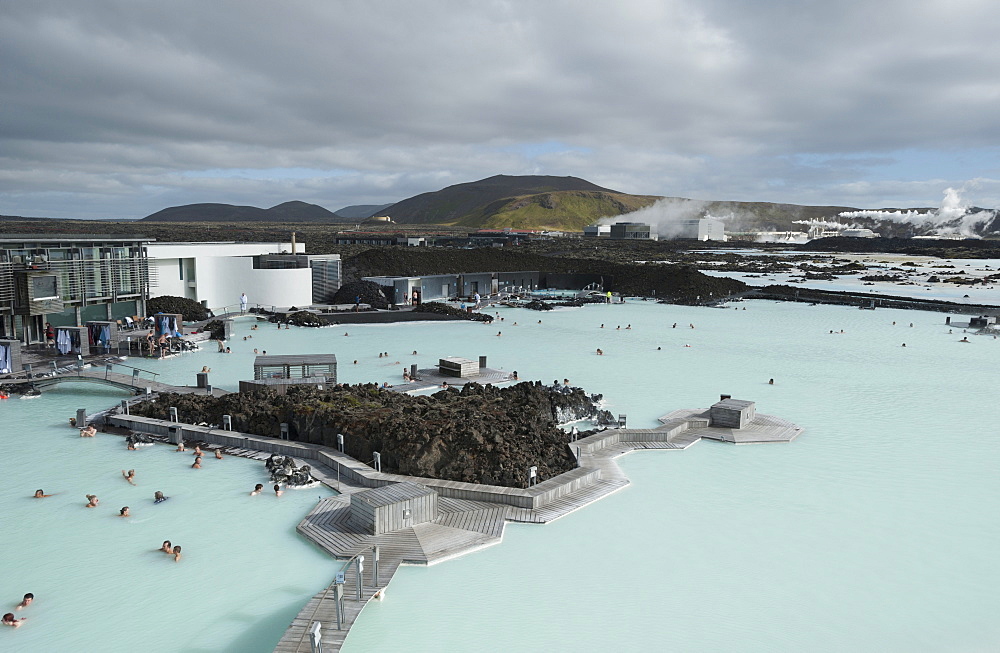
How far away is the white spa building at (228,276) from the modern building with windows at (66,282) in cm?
523

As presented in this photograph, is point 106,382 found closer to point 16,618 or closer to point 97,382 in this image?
point 97,382

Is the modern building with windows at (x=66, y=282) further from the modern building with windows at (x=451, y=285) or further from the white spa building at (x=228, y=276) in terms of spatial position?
the modern building with windows at (x=451, y=285)

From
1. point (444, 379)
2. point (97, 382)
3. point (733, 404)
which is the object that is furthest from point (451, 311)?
point (733, 404)

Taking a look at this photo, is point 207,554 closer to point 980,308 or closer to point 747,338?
point 747,338

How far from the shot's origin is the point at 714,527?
1203cm

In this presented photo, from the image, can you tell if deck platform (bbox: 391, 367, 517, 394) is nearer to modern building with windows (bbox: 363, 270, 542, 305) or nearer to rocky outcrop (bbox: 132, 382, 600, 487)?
rocky outcrop (bbox: 132, 382, 600, 487)

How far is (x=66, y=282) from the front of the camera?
26516 mm

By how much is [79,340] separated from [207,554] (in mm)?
17462

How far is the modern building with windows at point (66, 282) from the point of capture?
80.3ft

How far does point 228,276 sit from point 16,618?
32329 mm

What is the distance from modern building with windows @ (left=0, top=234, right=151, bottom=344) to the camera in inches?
963

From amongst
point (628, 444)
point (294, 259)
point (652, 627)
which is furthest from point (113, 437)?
point (294, 259)

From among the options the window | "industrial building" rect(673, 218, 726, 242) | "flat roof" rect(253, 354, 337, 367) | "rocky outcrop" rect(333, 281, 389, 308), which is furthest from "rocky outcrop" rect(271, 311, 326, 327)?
"industrial building" rect(673, 218, 726, 242)

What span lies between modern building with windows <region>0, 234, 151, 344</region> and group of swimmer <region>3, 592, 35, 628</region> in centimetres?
1898
